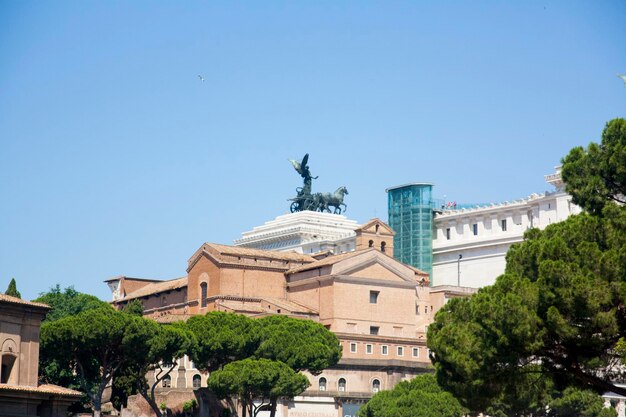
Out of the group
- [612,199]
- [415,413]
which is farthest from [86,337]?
[612,199]

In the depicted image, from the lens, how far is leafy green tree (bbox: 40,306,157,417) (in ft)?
277

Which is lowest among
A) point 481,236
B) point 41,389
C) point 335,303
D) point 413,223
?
point 41,389

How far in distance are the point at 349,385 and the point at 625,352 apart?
185 ft

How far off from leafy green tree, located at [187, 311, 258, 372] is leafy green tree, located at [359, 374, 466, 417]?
8991mm

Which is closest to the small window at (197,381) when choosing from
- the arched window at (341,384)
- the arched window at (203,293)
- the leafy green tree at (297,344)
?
the leafy green tree at (297,344)

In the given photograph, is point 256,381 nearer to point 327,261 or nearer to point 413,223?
point 327,261

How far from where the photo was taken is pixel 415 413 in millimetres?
87438

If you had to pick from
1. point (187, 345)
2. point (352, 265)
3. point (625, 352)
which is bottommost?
point (625, 352)

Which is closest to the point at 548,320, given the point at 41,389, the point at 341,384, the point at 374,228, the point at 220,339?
the point at 41,389

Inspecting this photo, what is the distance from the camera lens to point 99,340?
84438 mm

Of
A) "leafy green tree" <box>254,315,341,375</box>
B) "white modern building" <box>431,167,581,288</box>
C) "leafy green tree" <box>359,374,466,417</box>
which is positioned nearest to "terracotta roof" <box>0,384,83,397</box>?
"leafy green tree" <box>254,315,341,375</box>

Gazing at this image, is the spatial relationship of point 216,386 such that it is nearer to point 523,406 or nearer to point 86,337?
point 86,337

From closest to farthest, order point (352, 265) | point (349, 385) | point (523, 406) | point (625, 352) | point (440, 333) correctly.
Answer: point (625, 352) < point (440, 333) < point (523, 406) < point (349, 385) < point (352, 265)

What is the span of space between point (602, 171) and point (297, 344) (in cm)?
4553
